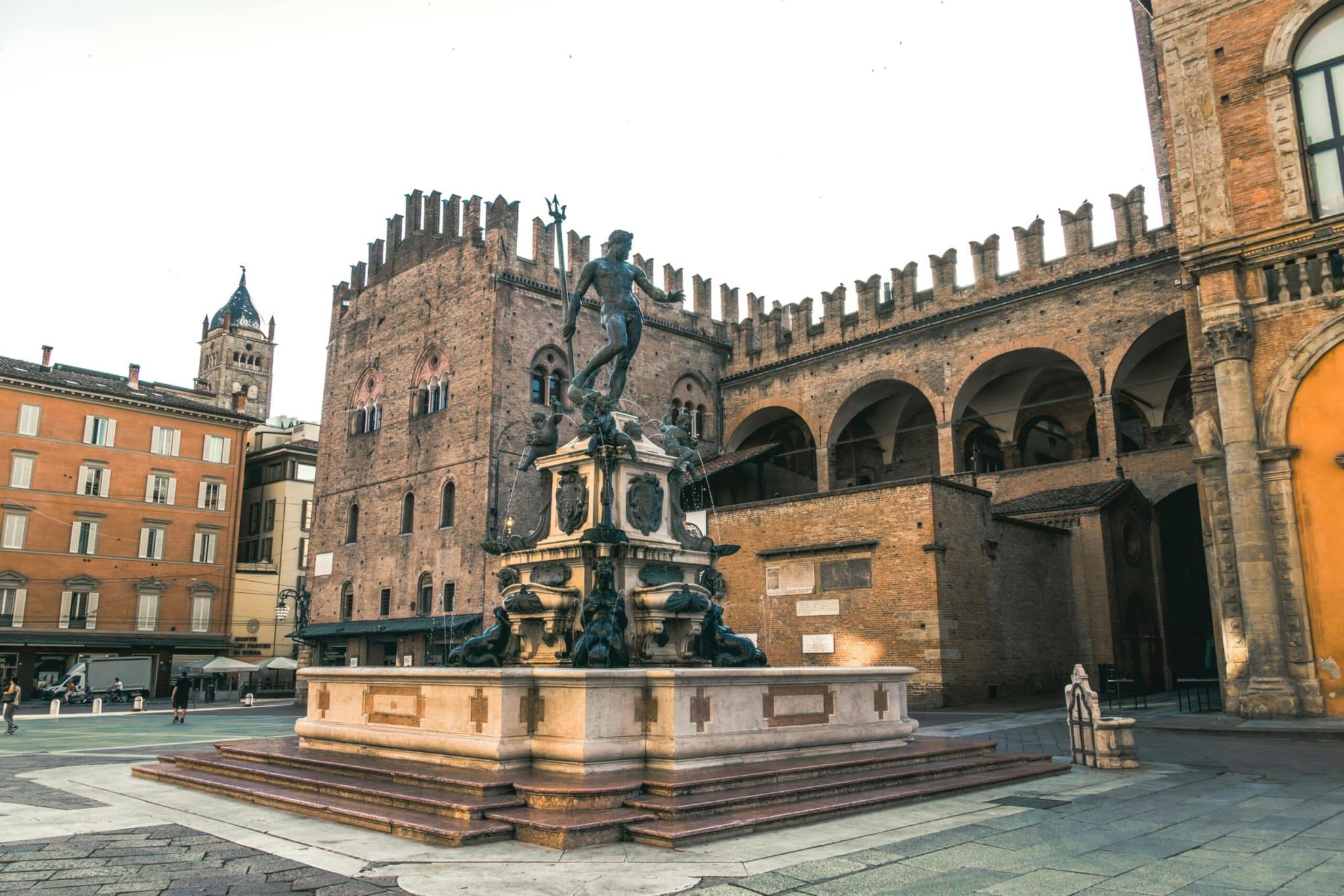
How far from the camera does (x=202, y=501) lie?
4016 cm

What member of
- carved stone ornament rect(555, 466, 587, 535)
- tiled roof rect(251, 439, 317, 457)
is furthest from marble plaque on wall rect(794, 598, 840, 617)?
tiled roof rect(251, 439, 317, 457)

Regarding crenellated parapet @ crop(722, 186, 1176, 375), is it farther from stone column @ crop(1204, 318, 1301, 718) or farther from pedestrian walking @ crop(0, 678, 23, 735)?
pedestrian walking @ crop(0, 678, 23, 735)

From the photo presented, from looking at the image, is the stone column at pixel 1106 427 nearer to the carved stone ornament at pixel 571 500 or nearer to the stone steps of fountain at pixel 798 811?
the stone steps of fountain at pixel 798 811

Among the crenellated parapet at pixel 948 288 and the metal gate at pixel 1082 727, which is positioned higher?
the crenellated parapet at pixel 948 288

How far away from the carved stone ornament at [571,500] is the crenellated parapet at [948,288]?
69.3 feet

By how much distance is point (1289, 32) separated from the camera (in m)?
14.2

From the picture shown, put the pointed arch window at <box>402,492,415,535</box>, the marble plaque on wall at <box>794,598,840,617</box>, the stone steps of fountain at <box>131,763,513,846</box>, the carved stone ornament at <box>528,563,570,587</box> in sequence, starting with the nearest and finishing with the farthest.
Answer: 1. the stone steps of fountain at <box>131,763,513,846</box>
2. the carved stone ornament at <box>528,563,570,587</box>
3. the marble plaque on wall at <box>794,598,840,617</box>
4. the pointed arch window at <box>402,492,415,535</box>

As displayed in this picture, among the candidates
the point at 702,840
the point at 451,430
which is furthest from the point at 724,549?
the point at 451,430

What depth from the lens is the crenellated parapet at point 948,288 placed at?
83.8 feet

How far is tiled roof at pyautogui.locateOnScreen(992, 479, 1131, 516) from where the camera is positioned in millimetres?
21453

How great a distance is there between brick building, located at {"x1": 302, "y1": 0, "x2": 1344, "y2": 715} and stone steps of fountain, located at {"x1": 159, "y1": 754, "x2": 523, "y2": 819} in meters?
11.4

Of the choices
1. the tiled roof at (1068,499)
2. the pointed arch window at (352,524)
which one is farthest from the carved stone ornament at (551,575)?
the pointed arch window at (352,524)

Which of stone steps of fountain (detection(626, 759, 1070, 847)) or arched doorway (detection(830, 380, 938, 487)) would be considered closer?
stone steps of fountain (detection(626, 759, 1070, 847))

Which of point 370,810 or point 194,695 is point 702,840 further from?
point 194,695
